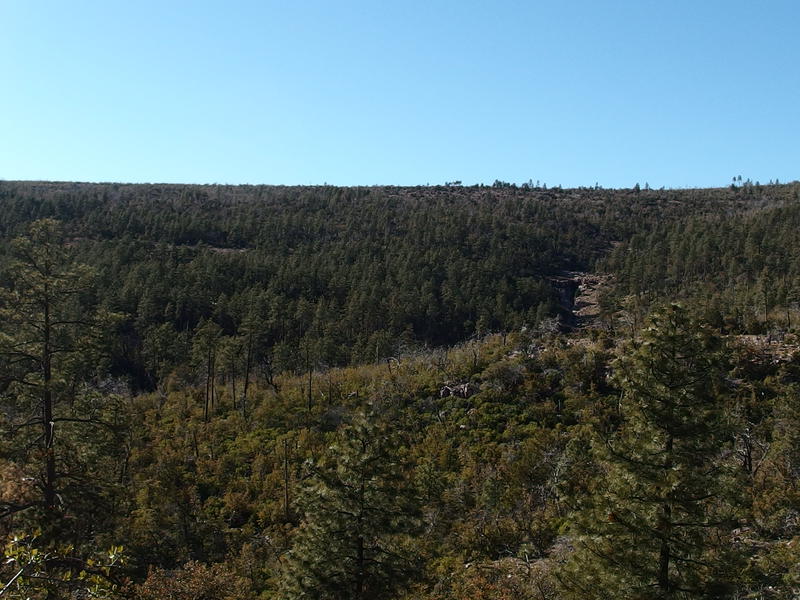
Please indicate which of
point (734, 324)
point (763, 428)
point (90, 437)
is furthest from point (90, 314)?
point (734, 324)

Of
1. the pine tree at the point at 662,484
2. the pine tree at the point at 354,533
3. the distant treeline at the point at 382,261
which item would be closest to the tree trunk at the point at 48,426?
the pine tree at the point at 354,533

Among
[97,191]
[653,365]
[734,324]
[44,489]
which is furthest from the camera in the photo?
[97,191]

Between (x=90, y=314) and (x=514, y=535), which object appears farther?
(x=514, y=535)

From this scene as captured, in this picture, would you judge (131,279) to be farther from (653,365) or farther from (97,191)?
(97,191)

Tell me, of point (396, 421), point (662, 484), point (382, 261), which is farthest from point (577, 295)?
point (662, 484)

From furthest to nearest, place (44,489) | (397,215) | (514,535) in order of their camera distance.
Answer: (397,215), (514,535), (44,489)

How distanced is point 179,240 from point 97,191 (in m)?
72.2

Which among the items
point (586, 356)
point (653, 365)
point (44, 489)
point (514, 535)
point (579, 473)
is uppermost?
point (653, 365)

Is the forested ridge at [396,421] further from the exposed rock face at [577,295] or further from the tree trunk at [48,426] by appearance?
the exposed rock face at [577,295]

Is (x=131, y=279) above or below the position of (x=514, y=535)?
above

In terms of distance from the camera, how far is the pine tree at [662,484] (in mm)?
13188

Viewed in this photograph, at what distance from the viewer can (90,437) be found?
15.2 m

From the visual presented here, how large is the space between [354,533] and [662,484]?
8.93m

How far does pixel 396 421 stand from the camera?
49406 millimetres
